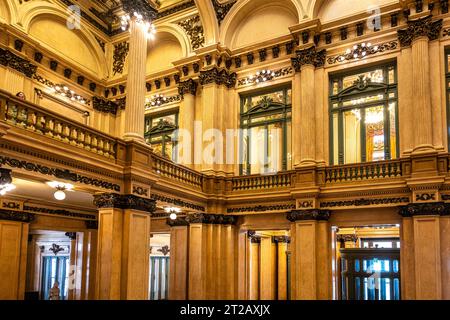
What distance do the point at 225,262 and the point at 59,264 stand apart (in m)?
9.91

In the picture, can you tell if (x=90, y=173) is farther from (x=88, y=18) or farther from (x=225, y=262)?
(x=88, y=18)

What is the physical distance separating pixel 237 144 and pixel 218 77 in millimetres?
2400

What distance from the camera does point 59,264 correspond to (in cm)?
2033

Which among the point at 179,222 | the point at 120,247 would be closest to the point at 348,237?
the point at 179,222

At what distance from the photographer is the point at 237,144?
49.7ft

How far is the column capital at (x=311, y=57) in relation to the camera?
1380cm

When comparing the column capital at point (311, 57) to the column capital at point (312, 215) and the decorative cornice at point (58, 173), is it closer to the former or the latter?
the column capital at point (312, 215)

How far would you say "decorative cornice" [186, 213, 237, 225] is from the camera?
13875 millimetres

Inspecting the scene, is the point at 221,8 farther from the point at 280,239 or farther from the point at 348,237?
the point at 348,237

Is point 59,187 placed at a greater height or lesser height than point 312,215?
greater

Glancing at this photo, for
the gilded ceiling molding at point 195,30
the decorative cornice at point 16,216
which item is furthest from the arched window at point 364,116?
the decorative cornice at point 16,216

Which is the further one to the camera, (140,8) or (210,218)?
(210,218)

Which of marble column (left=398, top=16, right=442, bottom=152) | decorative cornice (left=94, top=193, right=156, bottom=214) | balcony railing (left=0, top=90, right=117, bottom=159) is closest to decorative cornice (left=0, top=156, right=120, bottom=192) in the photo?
decorative cornice (left=94, top=193, right=156, bottom=214)
